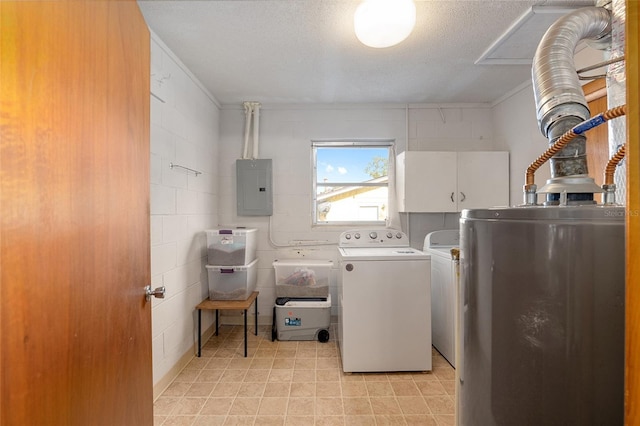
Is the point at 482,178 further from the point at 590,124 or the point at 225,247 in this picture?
the point at 225,247

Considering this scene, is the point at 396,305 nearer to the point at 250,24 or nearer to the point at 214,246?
the point at 214,246

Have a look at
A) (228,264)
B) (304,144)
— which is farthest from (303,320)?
(304,144)

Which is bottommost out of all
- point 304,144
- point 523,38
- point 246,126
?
point 304,144

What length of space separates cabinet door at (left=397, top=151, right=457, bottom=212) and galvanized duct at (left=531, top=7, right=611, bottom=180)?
1.94m

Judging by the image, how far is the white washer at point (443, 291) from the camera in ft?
8.10

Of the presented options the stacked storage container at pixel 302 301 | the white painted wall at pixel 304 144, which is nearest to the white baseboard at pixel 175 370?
the white painted wall at pixel 304 144

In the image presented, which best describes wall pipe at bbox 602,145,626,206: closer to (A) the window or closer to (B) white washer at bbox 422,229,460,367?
(B) white washer at bbox 422,229,460,367

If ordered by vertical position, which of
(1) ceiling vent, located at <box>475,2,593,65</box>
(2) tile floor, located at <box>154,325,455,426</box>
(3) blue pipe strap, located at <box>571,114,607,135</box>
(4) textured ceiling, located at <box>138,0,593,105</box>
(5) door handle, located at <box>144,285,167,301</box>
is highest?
(4) textured ceiling, located at <box>138,0,593,105</box>

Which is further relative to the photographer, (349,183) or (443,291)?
(349,183)

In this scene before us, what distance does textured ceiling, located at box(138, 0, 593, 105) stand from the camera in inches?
71.1

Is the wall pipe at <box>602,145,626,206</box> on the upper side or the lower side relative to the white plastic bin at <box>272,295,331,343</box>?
upper

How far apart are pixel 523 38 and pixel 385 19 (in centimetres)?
119

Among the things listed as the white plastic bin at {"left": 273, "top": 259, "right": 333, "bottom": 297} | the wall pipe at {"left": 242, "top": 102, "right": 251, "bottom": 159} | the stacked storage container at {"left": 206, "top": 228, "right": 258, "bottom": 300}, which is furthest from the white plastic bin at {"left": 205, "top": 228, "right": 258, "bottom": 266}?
the wall pipe at {"left": 242, "top": 102, "right": 251, "bottom": 159}

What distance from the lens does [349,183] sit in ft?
11.7
